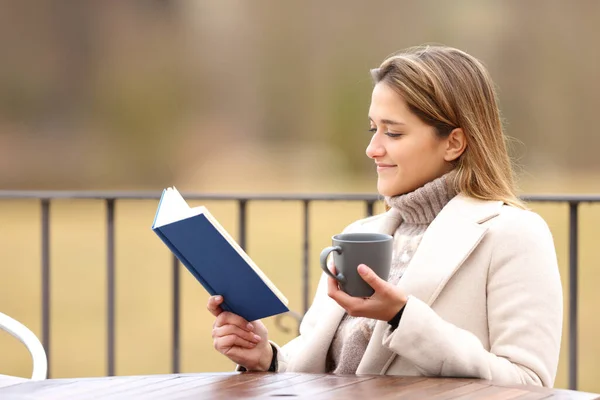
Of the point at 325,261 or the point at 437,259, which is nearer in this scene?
the point at 325,261

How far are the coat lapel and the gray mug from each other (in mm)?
151

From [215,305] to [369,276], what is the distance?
0.31 meters

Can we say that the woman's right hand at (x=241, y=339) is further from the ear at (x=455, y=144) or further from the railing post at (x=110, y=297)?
the railing post at (x=110, y=297)

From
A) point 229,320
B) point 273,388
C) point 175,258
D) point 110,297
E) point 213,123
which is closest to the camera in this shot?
point 273,388

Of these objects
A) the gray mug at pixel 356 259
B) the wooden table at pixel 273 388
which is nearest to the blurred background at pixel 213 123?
the gray mug at pixel 356 259

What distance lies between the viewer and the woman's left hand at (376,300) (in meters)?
0.96

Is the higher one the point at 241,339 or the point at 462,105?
the point at 462,105

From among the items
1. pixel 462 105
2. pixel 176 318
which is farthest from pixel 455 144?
pixel 176 318

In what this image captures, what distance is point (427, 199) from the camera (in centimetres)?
123

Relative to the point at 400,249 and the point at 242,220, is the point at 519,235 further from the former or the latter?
the point at 242,220

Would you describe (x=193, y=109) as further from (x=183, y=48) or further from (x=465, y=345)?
(x=465, y=345)

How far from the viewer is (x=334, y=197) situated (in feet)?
7.48

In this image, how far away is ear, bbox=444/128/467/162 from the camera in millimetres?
1225

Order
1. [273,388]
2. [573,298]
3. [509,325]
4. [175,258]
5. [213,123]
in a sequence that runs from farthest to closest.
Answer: [213,123] → [175,258] → [573,298] → [509,325] → [273,388]
